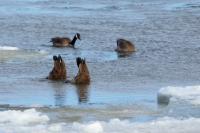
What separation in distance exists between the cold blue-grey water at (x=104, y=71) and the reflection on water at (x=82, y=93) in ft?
0.06

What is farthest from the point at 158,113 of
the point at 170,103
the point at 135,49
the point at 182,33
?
the point at 182,33

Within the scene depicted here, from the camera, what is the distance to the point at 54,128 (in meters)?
10.9

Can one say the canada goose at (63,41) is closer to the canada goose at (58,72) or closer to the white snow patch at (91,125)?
the canada goose at (58,72)

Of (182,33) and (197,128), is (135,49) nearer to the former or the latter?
(182,33)

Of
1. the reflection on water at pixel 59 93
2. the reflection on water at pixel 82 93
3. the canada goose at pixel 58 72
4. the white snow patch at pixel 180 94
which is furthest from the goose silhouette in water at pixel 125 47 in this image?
the white snow patch at pixel 180 94

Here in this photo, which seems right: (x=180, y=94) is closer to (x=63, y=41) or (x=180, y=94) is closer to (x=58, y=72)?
(x=58, y=72)

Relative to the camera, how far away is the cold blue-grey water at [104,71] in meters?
11.7

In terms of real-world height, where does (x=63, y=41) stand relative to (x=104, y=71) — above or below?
above

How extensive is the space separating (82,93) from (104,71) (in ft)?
10.9

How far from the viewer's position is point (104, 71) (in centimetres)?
1836

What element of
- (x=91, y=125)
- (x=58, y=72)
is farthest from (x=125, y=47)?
(x=91, y=125)

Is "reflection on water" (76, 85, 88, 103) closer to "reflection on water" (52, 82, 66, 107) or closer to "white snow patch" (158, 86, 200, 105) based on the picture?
"reflection on water" (52, 82, 66, 107)

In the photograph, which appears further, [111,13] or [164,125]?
[111,13]

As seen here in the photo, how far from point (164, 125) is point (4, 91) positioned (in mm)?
4900
